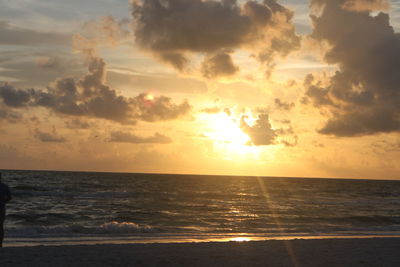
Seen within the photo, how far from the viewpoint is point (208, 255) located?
49.1ft

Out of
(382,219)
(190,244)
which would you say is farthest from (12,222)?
(382,219)

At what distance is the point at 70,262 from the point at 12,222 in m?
17.0

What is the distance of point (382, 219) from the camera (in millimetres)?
37938

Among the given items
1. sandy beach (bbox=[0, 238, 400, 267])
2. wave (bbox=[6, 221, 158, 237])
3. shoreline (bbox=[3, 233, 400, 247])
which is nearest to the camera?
sandy beach (bbox=[0, 238, 400, 267])

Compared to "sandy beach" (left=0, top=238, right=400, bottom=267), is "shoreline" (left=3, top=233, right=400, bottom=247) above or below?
Result: below

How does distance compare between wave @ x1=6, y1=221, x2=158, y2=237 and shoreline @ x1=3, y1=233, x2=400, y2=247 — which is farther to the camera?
wave @ x1=6, y1=221, x2=158, y2=237

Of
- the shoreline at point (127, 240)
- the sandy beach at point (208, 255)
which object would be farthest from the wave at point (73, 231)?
the sandy beach at point (208, 255)

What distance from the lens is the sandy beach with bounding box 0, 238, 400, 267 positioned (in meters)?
13.5

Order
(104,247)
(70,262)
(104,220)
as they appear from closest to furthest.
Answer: (70,262)
(104,247)
(104,220)

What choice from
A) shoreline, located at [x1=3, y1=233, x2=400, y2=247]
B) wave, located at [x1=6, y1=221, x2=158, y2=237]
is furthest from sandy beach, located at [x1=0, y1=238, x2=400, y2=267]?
wave, located at [x1=6, y1=221, x2=158, y2=237]

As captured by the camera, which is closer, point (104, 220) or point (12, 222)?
point (12, 222)

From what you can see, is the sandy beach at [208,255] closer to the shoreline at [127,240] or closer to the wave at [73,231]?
the shoreline at [127,240]

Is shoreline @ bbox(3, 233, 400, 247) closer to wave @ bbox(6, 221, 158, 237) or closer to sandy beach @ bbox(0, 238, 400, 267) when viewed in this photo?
wave @ bbox(6, 221, 158, 237)

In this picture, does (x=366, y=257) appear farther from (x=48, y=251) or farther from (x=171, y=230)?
(x=171, y=230)
